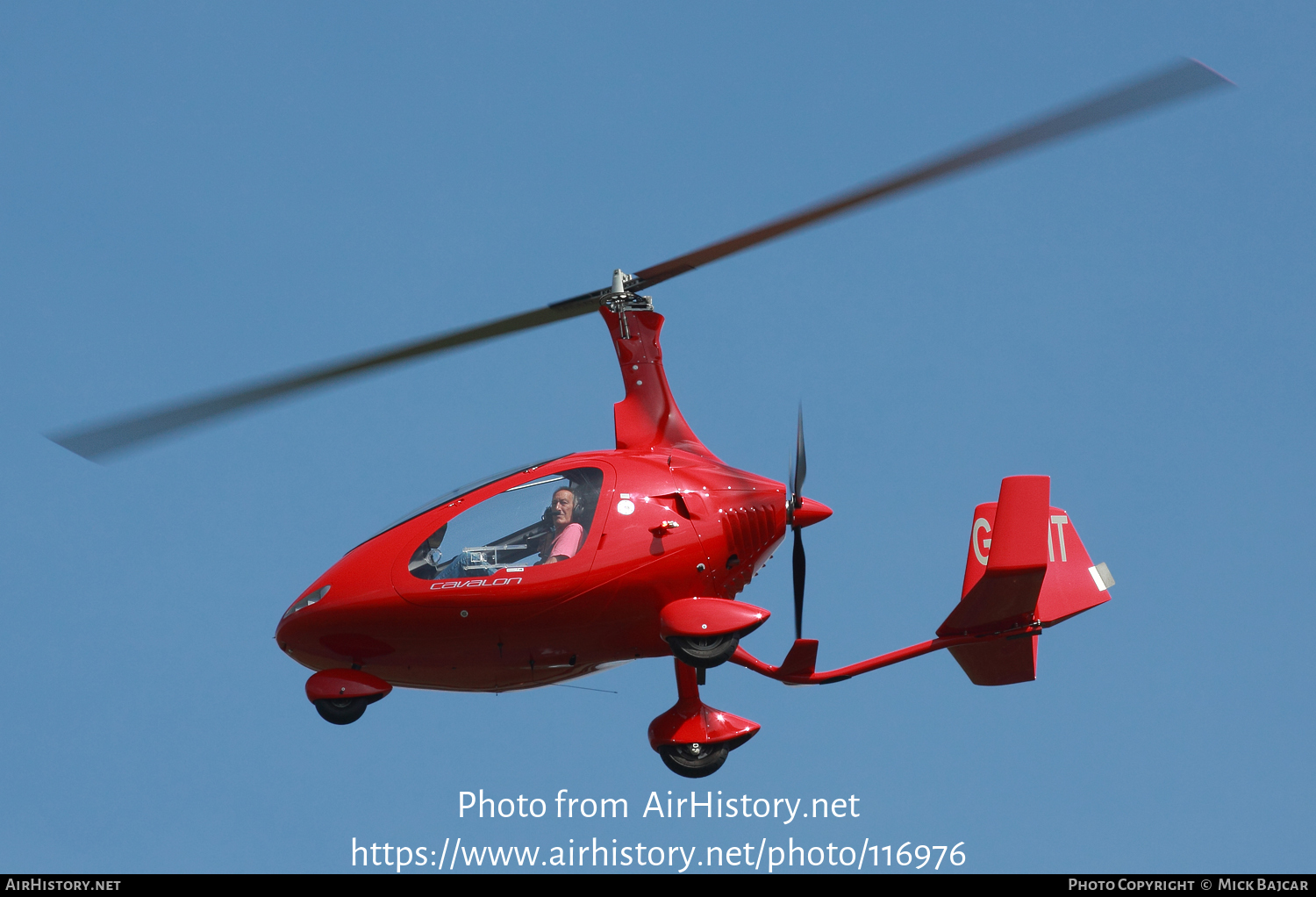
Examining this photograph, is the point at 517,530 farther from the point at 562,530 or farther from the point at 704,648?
the point at 704,648

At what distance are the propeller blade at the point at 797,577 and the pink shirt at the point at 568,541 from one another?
2591 mm

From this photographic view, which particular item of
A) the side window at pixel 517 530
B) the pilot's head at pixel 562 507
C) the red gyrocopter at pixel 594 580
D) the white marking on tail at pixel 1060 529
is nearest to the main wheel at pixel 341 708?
the red gyrocopter at pixel 594 580

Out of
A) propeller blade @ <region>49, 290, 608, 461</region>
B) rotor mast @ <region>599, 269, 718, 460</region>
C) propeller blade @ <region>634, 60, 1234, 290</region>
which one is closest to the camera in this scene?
propeller blade @ <region>634, 60, 1234, 290</region>

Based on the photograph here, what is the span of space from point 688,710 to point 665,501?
263 centimetres

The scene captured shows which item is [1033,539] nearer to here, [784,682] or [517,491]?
[784,682]

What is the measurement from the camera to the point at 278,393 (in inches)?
647

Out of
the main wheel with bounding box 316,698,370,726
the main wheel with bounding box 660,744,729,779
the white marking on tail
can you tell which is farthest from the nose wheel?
the white marking on tail

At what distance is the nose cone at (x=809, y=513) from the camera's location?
17.4 m

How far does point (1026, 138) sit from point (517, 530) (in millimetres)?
7076

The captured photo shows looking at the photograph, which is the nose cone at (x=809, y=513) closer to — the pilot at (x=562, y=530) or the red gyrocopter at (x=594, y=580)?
the red gyrocopter at (x=594, y=580)

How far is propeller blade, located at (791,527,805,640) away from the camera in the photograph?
17203 mm

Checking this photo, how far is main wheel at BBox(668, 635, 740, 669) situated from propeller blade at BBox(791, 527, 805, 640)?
144 centimetres

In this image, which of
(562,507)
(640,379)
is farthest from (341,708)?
(640,379)

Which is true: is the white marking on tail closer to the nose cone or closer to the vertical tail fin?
the vertical tail fin
